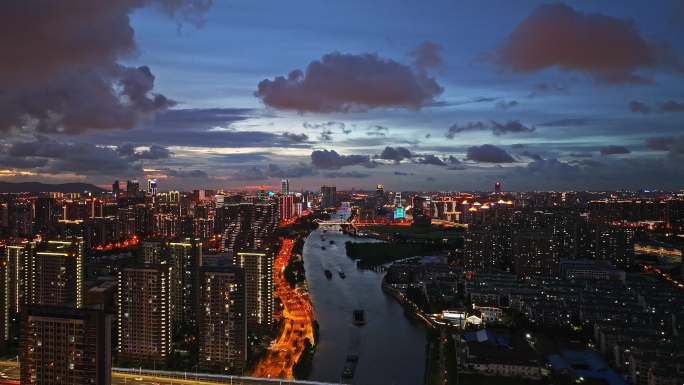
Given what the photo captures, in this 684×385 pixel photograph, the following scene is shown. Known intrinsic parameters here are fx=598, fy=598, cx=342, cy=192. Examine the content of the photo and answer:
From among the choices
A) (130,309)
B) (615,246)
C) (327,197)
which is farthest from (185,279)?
(327,197)

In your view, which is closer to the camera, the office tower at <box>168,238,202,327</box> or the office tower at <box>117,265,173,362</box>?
the office tower at <box>117,265,173,362</box>

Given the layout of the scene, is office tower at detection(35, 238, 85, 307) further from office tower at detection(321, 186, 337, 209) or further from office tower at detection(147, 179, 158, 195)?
office tower at detection(321, 186, 337, 209)

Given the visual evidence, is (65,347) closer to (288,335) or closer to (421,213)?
(288,335)

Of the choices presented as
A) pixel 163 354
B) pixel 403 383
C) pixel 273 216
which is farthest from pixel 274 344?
pixel 273 216

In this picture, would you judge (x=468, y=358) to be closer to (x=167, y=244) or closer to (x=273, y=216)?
(x=167, y=244)

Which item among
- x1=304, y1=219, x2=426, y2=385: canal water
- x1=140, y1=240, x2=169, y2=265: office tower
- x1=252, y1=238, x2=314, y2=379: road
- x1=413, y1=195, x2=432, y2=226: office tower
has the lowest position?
x1=304, y1=219, x2=426, y2=385: canal water

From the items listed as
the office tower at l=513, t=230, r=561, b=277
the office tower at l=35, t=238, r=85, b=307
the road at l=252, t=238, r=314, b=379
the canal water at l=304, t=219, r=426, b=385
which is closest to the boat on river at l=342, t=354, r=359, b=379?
the canal water at l=304, t=219, r=426, b=385
